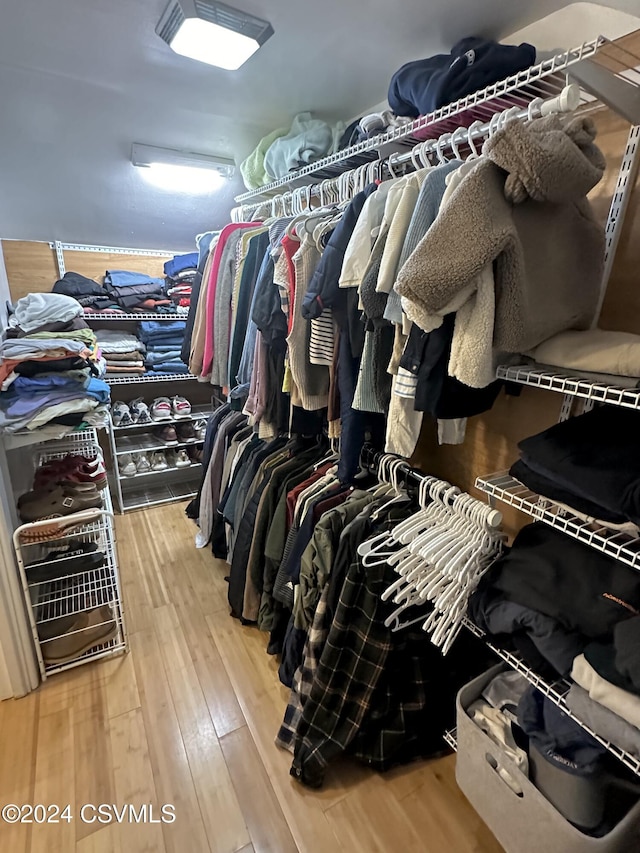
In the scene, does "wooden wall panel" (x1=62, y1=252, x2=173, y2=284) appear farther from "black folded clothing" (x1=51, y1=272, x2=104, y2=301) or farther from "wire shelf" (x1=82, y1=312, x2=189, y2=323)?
"wire shelf" (x1=82, y1=312, x2=189, y2=323)

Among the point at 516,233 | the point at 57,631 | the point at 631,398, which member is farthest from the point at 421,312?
the point at 57,631

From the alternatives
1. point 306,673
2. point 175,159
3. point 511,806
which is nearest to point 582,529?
point 511,806

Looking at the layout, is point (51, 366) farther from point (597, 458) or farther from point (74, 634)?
point (597, 458)

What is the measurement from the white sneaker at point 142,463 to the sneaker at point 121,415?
10.9 inches

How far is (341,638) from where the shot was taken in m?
1.25

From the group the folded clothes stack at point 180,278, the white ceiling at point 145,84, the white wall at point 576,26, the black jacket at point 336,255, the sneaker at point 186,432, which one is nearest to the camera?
the white wall at point 576,26

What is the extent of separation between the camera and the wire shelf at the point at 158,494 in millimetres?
2967

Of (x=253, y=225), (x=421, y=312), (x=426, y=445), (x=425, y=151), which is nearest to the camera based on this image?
(x=421, y=312)

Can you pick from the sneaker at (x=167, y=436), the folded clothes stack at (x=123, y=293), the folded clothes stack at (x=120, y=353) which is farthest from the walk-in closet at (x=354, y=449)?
the sneaker at (x=167, y=436)

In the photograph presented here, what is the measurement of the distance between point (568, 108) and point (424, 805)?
1822 millimetres

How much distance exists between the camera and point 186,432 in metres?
3.15

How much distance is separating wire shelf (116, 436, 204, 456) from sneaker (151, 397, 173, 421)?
191 mm

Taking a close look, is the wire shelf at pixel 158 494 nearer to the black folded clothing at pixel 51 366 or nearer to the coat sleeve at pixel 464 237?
the black folded clothing at pixel 51 366

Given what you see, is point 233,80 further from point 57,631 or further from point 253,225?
point 57,631
